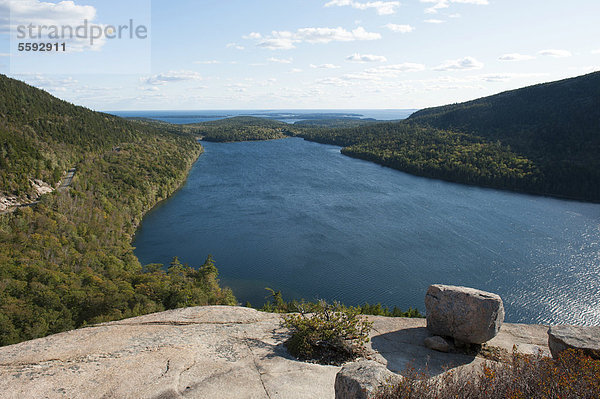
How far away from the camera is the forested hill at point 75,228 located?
74.2 ft

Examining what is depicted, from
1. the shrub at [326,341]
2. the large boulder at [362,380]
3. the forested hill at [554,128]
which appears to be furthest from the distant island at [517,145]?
the large boulder at [362,380]

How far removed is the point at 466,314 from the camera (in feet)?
44.5

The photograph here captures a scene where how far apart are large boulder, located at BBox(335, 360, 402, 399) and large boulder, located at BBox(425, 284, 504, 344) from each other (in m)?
6.46

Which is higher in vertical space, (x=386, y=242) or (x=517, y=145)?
(x=517, y=145)

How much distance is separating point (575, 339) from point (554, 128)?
98702 millimetres

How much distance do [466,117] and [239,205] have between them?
334ft

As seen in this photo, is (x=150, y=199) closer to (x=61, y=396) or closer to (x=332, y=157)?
(x=61, y=396)

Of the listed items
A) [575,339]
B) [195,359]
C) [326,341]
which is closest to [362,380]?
[326,341]

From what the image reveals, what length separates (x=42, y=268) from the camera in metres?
25.6

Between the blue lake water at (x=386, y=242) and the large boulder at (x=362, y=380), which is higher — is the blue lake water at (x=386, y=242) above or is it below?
below

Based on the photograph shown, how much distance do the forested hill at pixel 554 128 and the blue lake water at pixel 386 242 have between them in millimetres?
7953

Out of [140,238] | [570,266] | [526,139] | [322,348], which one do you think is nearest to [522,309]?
[570,266]

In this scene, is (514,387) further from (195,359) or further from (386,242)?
(386,242)

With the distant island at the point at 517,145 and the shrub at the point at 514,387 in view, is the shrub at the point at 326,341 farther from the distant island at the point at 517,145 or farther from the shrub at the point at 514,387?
the distant island at the point at 517,145
